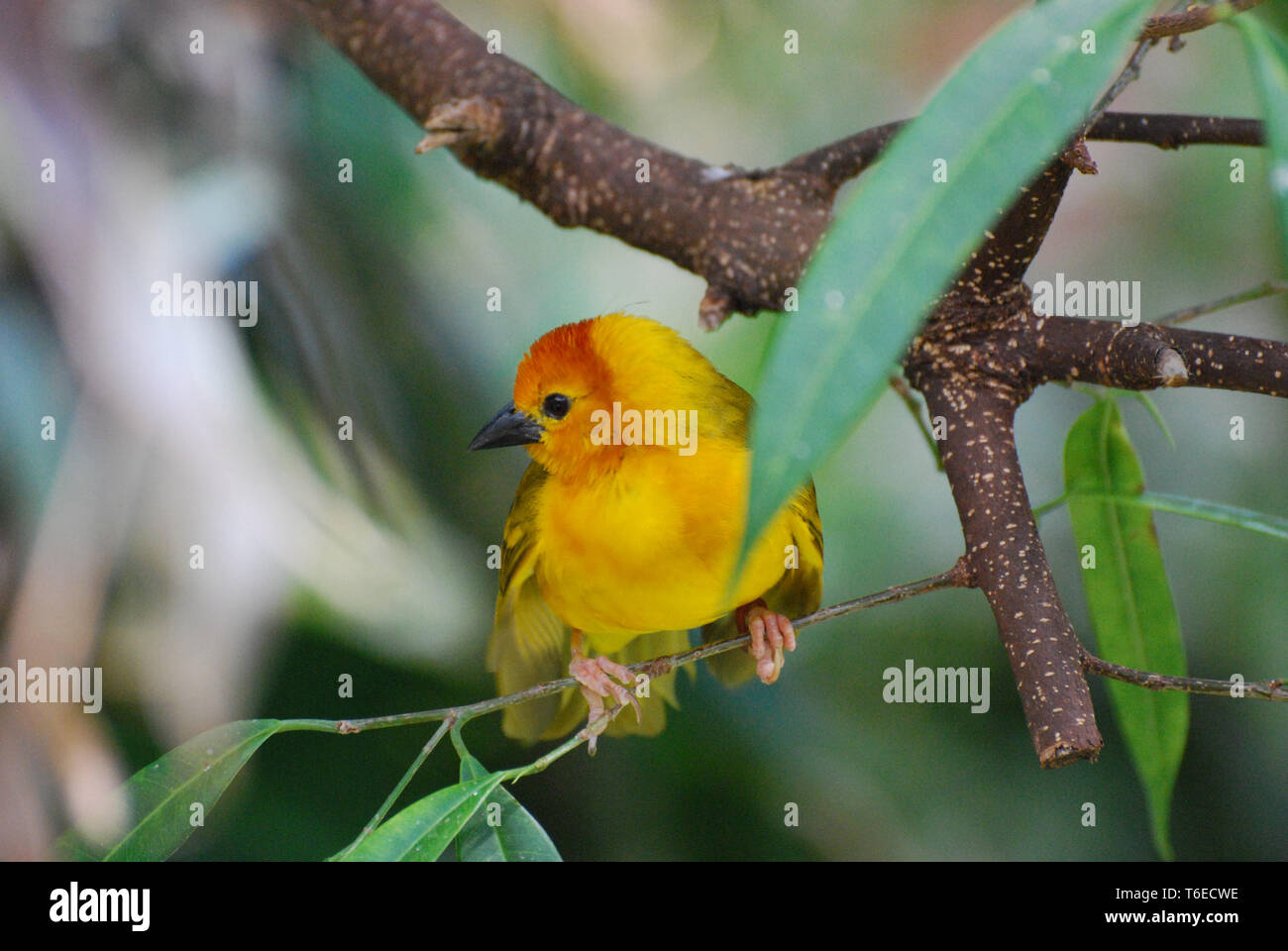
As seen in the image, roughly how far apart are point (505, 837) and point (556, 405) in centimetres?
49

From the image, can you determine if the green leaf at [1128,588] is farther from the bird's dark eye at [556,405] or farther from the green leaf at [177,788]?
the green leaf at [177,788]

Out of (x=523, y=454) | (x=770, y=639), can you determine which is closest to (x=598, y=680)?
(x=770, y=639)

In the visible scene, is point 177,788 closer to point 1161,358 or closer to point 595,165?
point 595,165

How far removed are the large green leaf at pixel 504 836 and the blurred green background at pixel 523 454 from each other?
633 millimetres

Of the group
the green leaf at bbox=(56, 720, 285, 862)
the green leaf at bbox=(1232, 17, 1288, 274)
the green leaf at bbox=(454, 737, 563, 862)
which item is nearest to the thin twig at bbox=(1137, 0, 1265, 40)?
the green leaf at bbox=(1232, 17, 1288, 274)

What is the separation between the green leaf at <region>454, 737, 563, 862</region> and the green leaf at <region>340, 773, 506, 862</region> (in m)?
0.06

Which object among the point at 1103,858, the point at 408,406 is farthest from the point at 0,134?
the point at 1103,858

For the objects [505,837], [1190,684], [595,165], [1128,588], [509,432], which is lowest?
[505,837]

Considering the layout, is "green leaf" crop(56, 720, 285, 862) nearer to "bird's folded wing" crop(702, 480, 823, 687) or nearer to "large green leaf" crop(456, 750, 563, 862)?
"large green leaf" crop(456, 750, 563, 862)

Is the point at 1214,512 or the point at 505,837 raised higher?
the point at 1214,512

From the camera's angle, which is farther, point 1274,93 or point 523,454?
point 523,454

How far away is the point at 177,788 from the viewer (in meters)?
0.97
